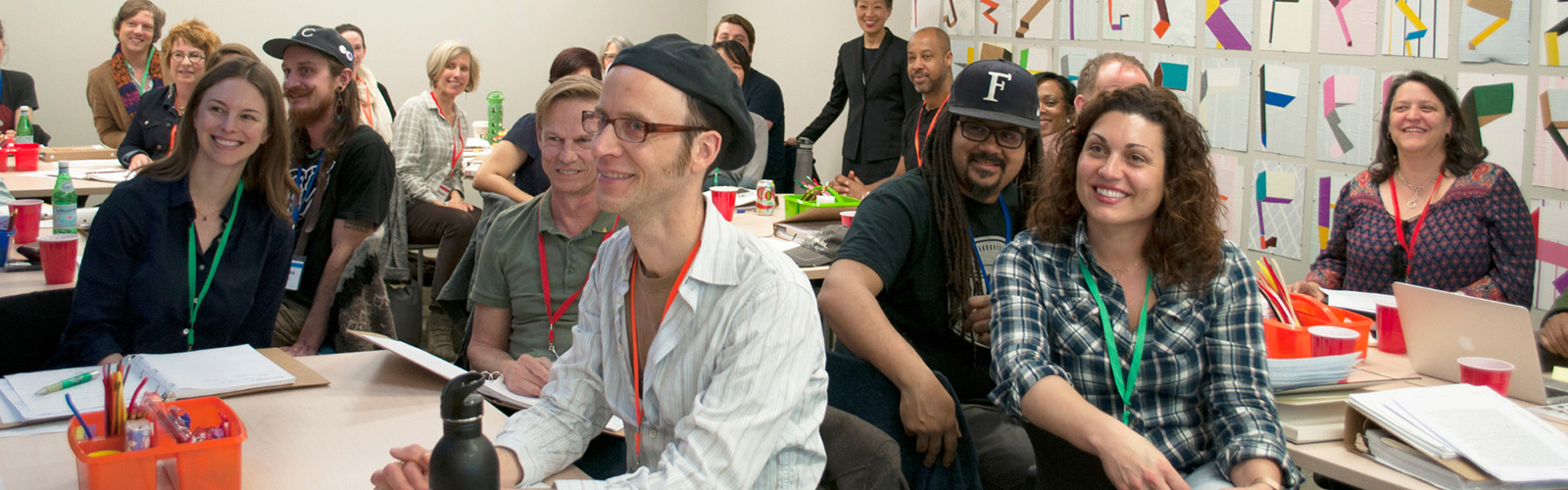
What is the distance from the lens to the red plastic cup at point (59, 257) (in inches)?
113

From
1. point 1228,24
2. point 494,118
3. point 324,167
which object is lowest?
point 324,167

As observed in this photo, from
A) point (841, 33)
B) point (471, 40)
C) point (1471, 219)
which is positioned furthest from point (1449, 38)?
point (471, 40)

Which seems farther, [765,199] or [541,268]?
[765,199]

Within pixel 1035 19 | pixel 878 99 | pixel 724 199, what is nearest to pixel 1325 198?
pixel 1035 19

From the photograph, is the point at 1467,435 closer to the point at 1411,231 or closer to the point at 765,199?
the point at 1411,231

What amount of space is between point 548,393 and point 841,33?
6220mm

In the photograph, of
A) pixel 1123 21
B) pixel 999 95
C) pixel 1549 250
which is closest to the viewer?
pixel 999 95

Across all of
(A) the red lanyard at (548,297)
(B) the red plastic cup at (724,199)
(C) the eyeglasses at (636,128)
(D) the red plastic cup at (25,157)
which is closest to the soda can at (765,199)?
(B) the red plastic cup at (724,199)

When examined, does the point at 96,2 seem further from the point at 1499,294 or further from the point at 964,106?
the point at 1499,294

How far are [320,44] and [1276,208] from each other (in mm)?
3954

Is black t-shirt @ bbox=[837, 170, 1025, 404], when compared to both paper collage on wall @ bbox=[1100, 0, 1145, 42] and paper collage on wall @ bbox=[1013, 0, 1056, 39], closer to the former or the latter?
paper collage on wall @ bbox=[1100, 0, 1145, 42]

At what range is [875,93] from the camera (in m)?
6.61

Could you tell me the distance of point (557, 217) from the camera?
2562mm

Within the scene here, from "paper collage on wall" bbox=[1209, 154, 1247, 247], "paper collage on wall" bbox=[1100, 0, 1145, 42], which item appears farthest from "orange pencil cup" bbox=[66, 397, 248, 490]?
"paper collage on wall" bbox=[1100, 0, 1145, 42]
